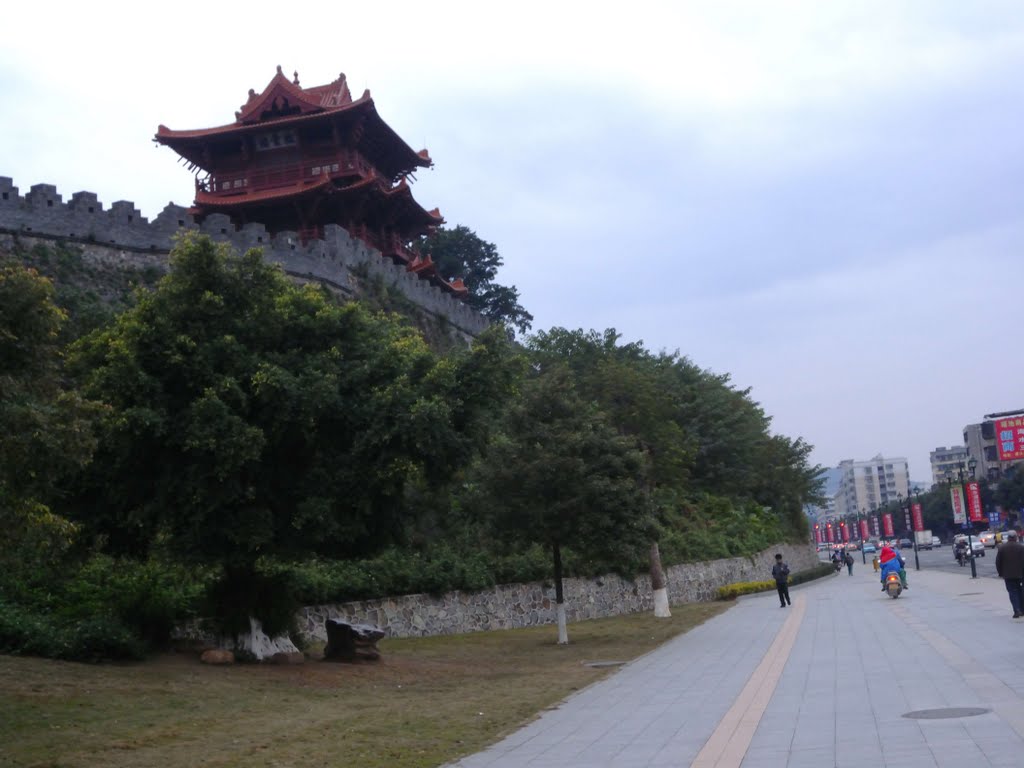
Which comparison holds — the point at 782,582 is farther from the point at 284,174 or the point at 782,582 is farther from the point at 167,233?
the point at 284,174

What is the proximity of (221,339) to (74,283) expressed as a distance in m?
18.4

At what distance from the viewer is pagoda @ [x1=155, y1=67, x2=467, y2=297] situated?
49.6 metres

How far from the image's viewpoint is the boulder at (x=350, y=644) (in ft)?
63.6

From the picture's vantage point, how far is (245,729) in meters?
12.5

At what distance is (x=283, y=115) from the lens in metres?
52.0

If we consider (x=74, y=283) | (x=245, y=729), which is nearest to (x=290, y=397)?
(x=245, y=729)

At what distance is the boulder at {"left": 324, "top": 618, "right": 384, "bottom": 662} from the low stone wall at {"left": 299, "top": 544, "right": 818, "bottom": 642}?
3.49 m

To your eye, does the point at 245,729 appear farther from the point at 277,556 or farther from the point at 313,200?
the point at 313,200

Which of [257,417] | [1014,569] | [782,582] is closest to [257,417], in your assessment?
[257,417]

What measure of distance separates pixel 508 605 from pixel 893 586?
10.6 metres

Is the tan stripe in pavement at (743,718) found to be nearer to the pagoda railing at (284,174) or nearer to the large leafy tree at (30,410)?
the large leafy tree at (30,410)

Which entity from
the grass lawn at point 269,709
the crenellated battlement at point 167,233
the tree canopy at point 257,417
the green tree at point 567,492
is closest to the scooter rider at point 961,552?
the crenellated battlement at point 167,233

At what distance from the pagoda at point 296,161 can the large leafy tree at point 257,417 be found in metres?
30.7

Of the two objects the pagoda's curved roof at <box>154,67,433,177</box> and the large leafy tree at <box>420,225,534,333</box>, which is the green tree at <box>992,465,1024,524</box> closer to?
the large leafy tree at <box>420,225,534,333</box>
